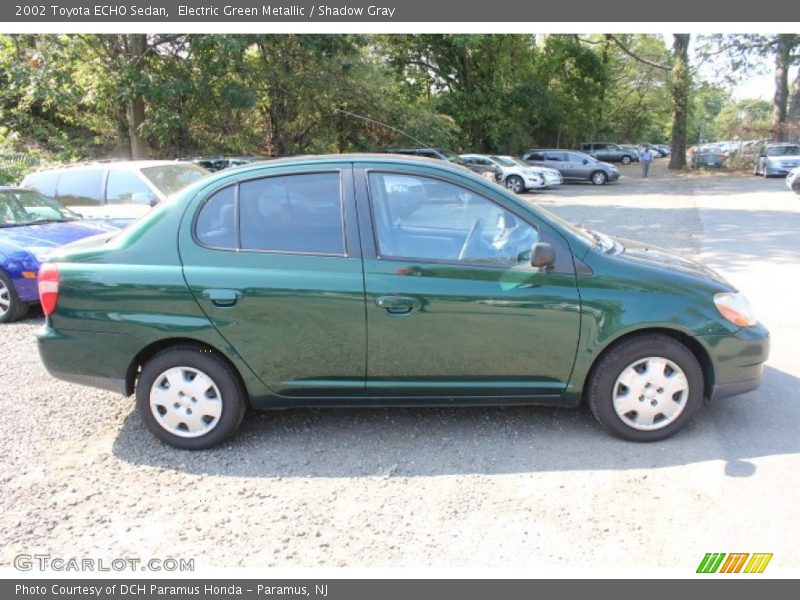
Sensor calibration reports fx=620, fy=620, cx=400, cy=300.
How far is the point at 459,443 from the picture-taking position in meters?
3.86

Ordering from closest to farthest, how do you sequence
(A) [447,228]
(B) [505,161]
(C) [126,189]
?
(A) [447,228] < (C) [126,189] < (B) [505,161]

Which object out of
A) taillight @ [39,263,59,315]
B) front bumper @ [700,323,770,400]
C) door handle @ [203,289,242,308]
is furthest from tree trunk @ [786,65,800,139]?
taillight @ [39,263,59,315]

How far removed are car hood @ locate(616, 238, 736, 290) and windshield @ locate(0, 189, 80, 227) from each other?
669 cm

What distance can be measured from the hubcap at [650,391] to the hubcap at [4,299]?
6.18 meters

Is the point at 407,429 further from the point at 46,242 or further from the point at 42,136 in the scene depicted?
the point at 42,136

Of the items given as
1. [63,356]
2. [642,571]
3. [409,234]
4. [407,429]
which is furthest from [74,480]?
[642,571]

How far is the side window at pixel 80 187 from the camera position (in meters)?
8.58

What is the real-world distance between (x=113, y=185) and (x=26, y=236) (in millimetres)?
1861

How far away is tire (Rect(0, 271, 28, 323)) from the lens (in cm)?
655

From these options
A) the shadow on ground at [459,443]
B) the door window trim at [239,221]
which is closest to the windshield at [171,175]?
the door window trim at [239,221]

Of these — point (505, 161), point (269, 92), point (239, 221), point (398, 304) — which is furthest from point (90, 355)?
point (505, 161)

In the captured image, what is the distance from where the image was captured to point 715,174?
32.1 metres

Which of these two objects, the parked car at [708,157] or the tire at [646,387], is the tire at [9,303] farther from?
the parked car at [708,157]

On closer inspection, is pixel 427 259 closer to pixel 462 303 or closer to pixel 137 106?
pixel 462 303
